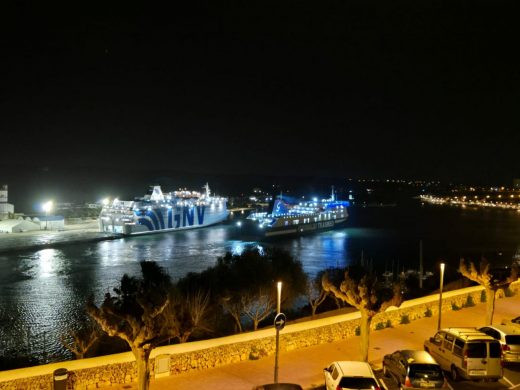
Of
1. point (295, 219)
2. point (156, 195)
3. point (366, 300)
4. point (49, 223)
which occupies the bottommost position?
point (295, 219)

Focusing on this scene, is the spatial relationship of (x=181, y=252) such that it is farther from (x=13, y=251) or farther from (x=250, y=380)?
(x=250, y=380)

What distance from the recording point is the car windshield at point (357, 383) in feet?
16.7

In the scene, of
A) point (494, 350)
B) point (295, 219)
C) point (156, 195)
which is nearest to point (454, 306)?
point (494, 350)

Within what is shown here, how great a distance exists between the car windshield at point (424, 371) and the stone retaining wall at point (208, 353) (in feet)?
7.09

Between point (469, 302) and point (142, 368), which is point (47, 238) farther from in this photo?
point (142, 368)

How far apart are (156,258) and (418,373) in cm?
2487

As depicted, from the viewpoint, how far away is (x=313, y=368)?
6645mm

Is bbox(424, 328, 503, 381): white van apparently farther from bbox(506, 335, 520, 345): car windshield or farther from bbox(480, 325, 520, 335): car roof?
bbox(480, 325, 520, 335): car roof

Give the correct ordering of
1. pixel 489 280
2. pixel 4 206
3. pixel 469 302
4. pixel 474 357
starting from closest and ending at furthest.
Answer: pixel 474 357 < pixel 489 280 < pixel 469 302 < pixel 4 206

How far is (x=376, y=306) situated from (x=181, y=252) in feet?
83.7

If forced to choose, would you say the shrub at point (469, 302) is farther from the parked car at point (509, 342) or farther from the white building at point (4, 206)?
the white building at point (4, 206)

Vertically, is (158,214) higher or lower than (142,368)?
lower

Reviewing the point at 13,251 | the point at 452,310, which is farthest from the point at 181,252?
the point at 452,310

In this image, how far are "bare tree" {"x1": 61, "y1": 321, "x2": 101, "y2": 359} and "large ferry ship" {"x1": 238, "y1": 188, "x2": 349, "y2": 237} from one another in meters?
29.9
